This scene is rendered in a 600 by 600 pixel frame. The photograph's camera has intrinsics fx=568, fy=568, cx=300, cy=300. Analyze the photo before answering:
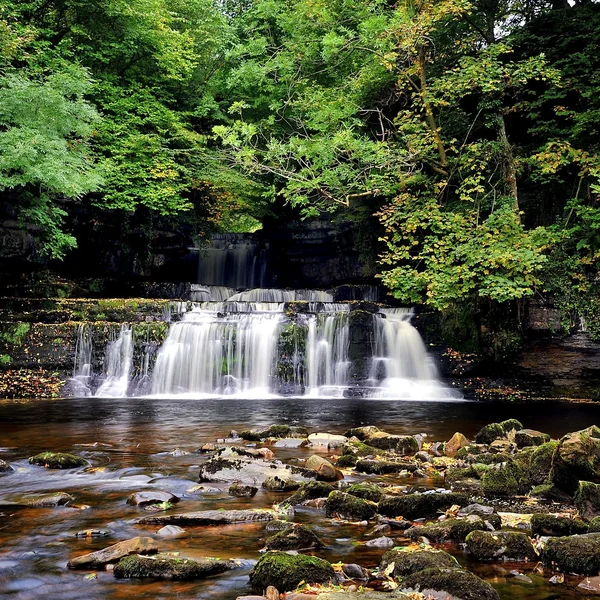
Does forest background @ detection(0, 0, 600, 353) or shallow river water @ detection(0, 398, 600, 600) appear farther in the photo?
forest background @ detection(0, 0, 600, 353)

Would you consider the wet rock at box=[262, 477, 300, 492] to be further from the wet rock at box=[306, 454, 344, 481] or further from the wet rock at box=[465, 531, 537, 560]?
the wet rock at box=[465, 531, 537, 560]

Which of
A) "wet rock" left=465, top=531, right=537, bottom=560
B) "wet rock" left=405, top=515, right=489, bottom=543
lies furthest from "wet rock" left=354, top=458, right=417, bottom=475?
"wet rock" left=465, top=531, right=537, bottom=560

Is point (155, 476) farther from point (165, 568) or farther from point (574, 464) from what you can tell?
point (574, 464)

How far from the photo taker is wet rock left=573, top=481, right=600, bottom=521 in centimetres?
485

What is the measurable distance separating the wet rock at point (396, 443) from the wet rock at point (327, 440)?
18.2 inches

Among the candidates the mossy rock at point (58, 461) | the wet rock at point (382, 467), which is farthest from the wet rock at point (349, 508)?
the mossy rock at point (58, 461)

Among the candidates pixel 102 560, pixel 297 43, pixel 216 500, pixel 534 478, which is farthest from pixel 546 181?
pixel 102 560

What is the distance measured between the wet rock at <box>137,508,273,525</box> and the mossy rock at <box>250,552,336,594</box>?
1.22 m

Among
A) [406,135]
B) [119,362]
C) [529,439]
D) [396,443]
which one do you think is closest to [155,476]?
[396,443]

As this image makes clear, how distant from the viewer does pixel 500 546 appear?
13.3ft

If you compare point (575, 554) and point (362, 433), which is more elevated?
point (575, 554)

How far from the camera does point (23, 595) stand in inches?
138

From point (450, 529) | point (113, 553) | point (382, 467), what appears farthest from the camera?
point (382, 467)

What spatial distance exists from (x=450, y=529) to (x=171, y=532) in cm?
220
